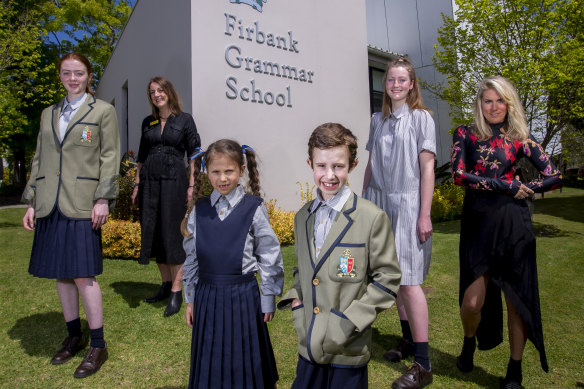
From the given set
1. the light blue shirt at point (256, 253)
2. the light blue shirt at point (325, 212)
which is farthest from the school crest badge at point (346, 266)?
the light blue shirt at point (256, 253)

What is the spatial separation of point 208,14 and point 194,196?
5556 millimetres

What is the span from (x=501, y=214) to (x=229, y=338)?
1763 mm

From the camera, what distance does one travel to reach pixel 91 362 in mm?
2760

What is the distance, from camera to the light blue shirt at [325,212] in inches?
68.1

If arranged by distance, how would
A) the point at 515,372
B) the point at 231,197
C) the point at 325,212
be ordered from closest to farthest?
the point at 325,212 < the point at 231,197 < the point at 515,372

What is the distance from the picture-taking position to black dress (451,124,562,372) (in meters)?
2.41

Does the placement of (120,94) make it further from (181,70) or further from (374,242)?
(374,242)

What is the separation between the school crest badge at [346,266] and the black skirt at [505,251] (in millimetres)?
1268

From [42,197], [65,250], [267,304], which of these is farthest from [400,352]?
[42,197]

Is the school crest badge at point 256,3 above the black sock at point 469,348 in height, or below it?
above

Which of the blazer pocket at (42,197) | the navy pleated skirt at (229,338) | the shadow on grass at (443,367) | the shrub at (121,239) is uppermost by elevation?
the blazer pocket at (42,197)

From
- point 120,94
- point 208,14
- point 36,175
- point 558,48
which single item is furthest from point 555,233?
point 120,94

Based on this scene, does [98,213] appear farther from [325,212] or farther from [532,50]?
[532,50]

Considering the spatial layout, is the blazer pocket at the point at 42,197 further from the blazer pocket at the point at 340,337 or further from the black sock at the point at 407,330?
the black sock at the point at 407,330
